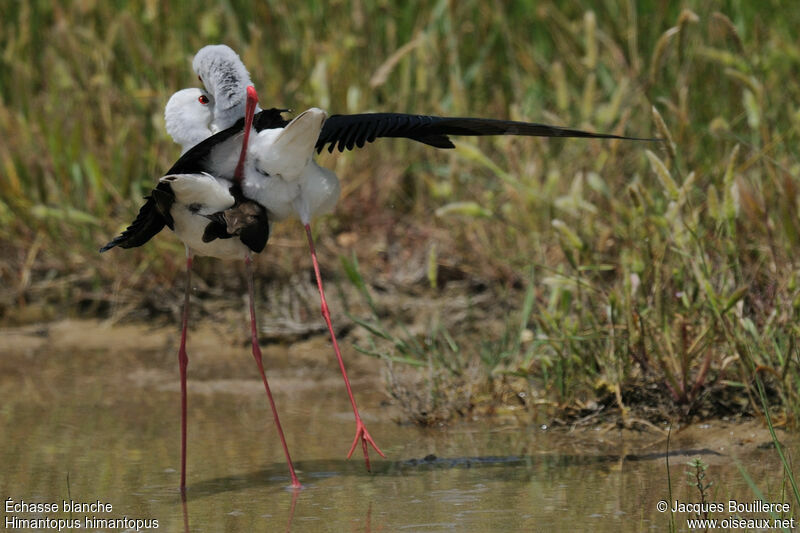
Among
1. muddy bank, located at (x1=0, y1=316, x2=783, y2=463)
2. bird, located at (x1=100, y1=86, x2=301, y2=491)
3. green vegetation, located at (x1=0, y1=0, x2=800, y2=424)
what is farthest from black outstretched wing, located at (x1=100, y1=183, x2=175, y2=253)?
muddy bank, located at (x1=0, y1=316, x2=783, y2=463)

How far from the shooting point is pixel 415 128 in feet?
11.0

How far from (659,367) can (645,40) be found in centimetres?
255

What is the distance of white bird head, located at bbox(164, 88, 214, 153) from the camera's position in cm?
357

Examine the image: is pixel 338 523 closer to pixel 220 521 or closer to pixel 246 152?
pixel 220 521

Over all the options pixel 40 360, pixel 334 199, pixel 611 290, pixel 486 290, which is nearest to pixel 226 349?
pixel 40 360

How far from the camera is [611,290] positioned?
3531 millimetres

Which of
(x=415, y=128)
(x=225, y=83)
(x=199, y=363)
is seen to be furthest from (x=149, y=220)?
(x=199, y=363)

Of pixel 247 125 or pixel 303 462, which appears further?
pixel 303 462

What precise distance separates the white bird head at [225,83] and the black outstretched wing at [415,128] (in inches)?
12.2

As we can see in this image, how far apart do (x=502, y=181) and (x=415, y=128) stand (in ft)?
5.87

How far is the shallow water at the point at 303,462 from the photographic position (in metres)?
2.85

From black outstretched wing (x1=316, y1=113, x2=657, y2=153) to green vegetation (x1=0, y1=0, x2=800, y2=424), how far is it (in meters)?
0.38

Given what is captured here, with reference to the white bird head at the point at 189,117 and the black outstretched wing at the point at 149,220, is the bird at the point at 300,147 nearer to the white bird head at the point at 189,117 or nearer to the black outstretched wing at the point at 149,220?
the black outstretched wing at the point at 149,220

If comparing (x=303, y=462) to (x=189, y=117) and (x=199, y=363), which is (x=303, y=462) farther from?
(x=199, y=363)
